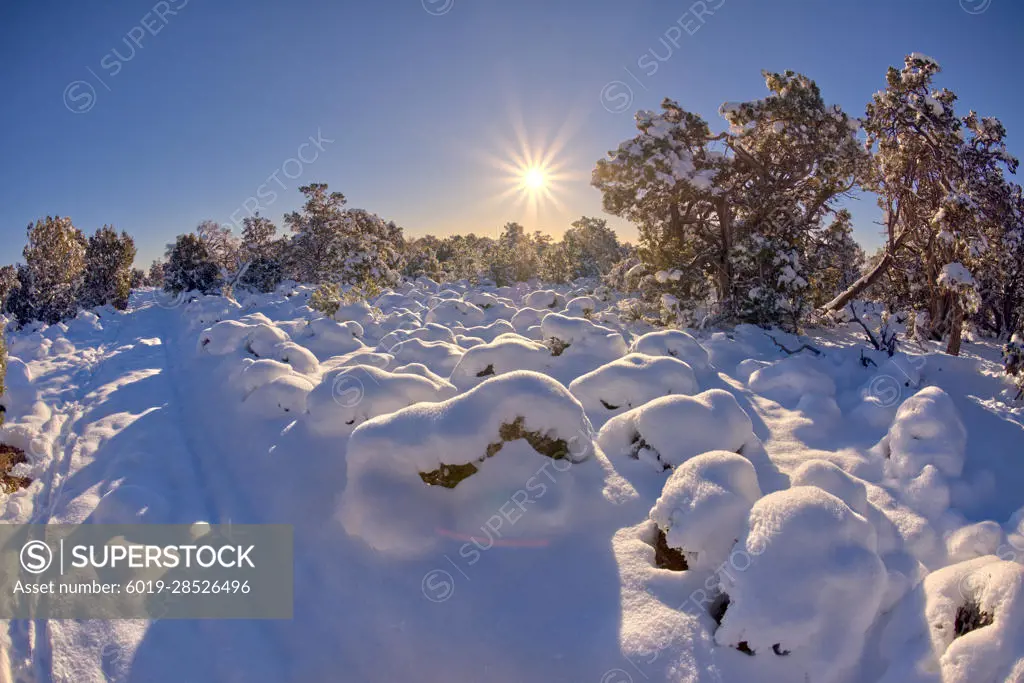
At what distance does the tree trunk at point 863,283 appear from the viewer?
12859 mm

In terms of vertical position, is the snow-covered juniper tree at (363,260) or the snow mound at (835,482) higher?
the snow-covered juniper tree at (363,260)

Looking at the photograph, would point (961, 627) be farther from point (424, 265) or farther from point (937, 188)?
point (424, 265)

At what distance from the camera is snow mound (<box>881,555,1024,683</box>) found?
8.74ft

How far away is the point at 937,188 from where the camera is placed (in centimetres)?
1029

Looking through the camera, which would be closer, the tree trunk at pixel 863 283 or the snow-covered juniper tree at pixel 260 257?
the tree trunk at pixel 863 283

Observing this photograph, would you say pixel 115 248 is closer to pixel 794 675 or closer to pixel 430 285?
pixel 430 285

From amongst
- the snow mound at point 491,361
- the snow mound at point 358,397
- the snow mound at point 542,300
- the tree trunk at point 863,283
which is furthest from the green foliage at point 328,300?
the tree trunk at point 863,283

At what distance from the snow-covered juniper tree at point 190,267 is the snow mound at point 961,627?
4394 cm

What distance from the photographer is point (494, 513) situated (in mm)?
4594

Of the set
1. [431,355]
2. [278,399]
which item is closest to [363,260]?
[431,355]

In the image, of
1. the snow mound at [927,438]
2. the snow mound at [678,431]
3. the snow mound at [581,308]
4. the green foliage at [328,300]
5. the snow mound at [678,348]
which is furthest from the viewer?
the green foliage at [328,300]

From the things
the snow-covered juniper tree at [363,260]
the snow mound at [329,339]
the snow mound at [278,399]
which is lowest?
the snow mound at [278,399]

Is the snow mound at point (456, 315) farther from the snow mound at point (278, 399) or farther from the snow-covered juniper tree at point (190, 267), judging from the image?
the snow-covered juniper tree at point (190, 267)

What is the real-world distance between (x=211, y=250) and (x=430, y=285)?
18932mm
